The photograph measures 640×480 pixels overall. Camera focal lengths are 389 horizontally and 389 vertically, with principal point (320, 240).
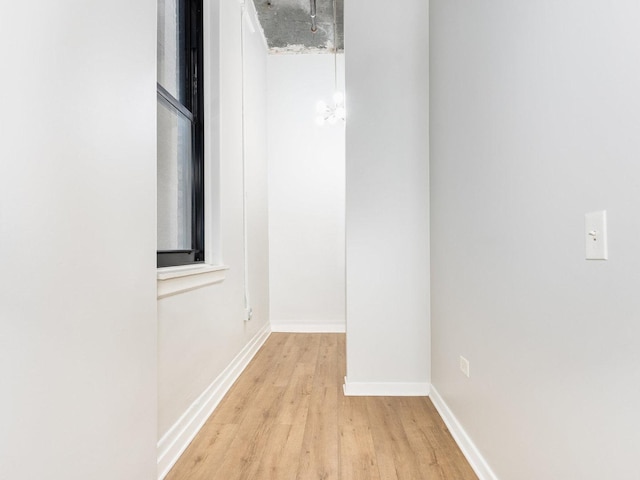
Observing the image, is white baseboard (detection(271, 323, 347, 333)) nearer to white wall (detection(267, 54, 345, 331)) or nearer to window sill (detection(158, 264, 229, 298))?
white wall (detection(267, 54, 345, 331))

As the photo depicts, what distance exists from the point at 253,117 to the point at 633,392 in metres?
3.59

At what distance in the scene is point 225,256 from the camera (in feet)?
8.90

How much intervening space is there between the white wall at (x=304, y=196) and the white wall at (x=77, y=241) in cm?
306

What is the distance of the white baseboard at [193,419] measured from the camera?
1.67m

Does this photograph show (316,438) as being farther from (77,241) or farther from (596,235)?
(596,235)

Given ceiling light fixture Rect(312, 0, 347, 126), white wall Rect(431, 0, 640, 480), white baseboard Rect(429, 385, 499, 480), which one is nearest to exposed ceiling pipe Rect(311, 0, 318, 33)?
ceiling light fixture Rect(312, 0, 347, 126)

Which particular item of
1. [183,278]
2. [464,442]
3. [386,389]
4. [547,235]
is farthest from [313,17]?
[464,442]

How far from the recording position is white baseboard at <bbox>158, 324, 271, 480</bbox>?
1.67 metres

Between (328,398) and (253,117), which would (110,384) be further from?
(253,117)

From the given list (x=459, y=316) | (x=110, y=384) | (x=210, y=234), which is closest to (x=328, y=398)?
(x=459, y=316)

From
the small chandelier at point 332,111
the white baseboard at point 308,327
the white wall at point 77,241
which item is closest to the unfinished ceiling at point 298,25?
the small chandelier at point 332,111

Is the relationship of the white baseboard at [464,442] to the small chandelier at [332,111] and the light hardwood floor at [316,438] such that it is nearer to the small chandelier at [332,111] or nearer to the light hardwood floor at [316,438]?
the light hardwood floor at [316,438]

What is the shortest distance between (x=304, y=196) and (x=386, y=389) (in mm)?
2613

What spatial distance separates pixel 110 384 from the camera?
1219mm
